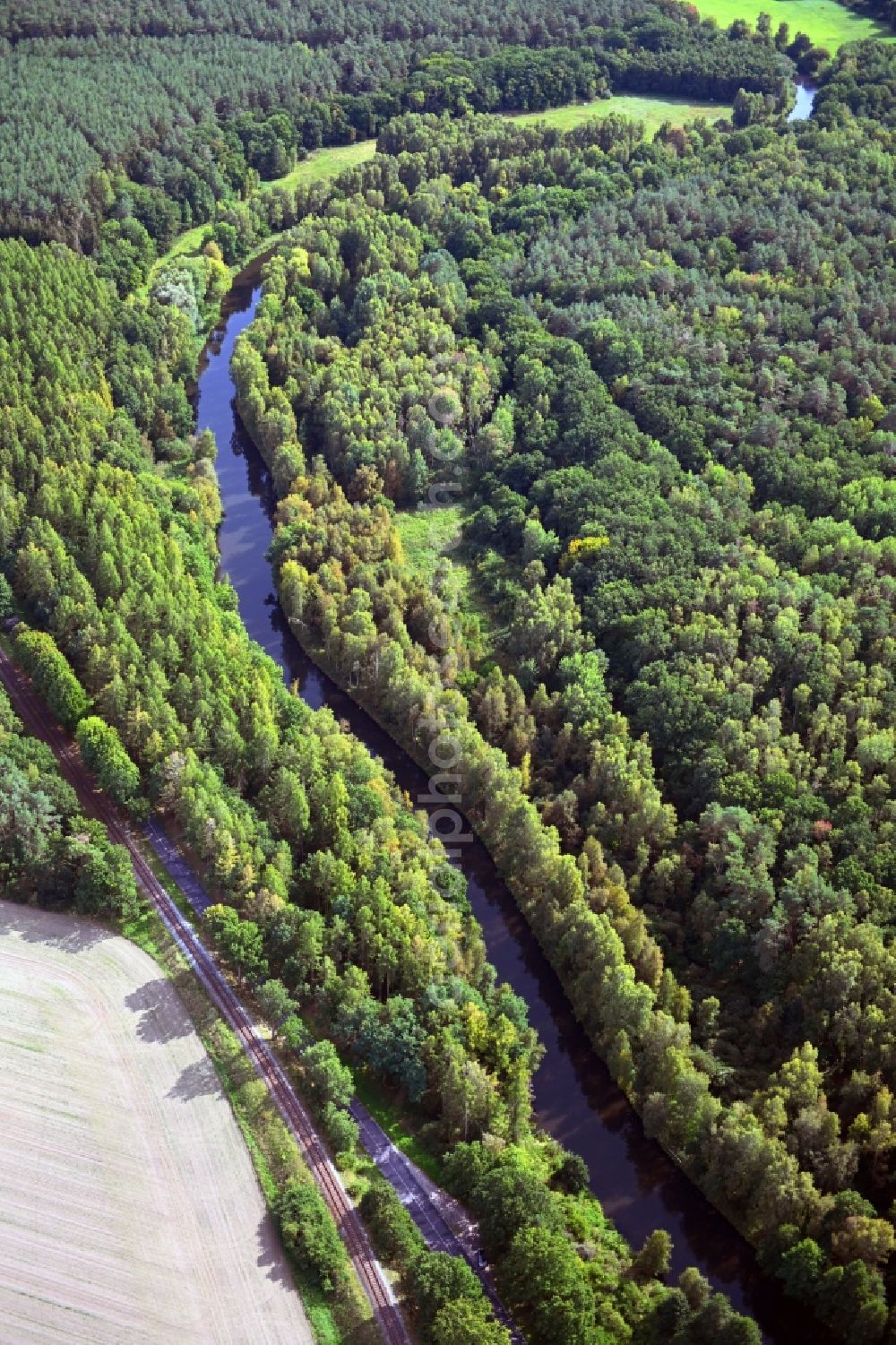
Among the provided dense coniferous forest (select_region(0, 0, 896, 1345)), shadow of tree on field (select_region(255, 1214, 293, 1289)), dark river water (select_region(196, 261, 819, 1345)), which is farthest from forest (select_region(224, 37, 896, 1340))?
shadow of tree on field (select_region(255, 1214, 293, 1289))

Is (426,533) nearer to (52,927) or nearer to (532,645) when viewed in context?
(532,645)

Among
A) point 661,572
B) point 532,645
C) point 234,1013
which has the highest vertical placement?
point 661,572

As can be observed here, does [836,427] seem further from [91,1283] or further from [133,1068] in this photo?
[91,1283]

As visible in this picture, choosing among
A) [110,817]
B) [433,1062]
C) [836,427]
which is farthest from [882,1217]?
[836,427]

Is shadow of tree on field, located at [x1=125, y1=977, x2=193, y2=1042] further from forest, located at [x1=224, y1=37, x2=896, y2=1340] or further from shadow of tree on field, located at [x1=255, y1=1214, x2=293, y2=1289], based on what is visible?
forest, located at [x1=224, y1=37, x2=896, y2=1340]

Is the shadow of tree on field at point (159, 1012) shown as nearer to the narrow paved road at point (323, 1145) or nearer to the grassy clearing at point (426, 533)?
the narrow paved road at point (323, 1145)

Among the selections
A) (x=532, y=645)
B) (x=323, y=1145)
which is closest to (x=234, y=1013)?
(x=323, y=1145)
